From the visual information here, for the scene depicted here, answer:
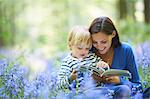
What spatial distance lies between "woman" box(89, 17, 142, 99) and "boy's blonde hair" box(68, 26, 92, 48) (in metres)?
0.08

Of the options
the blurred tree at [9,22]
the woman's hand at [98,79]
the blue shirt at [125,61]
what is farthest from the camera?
the blurred tree at [9,22]

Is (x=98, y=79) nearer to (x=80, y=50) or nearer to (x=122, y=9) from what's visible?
(x=80, y=50)

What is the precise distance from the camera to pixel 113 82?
16.2 feet

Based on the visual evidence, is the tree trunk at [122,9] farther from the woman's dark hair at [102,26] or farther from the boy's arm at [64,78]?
the boy's arm at [64,78]

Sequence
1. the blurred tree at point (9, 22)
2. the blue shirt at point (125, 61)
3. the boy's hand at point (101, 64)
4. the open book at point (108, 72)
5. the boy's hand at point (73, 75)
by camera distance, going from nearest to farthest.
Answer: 1. the open book at point (108, 72)
2. the boy's hand at point (73, 75)
3. the boy's hand at point (101, 64)
4. the blue shirt at point (125, 61)
5. the blurred tree at point (9, 22)

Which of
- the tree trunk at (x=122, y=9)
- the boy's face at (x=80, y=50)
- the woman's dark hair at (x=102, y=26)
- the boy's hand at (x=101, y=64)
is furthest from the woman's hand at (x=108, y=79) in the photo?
the tree trunk at (x=122, y=9)

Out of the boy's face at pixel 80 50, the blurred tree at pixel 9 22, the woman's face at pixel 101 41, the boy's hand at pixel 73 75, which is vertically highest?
the blurred tree at pixel 9 22

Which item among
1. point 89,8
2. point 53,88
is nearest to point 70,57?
point 53,88

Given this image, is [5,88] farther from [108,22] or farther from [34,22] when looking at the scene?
[34,22]

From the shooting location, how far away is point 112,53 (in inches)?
210

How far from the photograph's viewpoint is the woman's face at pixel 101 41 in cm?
500

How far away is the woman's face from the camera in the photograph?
16.4 ft

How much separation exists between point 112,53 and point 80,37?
0.56 metres

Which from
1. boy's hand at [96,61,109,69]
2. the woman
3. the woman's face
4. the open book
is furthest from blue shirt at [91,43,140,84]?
the open book
